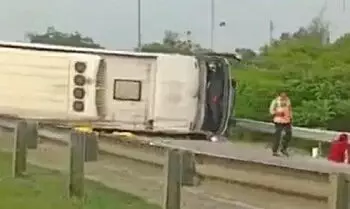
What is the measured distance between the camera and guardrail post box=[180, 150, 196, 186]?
993 centimetres

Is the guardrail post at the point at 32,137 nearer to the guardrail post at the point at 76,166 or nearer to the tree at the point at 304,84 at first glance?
the guardrail post at the point at 76,166

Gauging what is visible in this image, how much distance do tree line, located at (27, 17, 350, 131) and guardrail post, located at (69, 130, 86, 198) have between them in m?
16.6

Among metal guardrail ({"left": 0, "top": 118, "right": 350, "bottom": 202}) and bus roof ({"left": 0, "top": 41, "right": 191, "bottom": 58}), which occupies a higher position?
bus roof ({"left": 0, "top": 41, "right": 191, "bottom": 58})

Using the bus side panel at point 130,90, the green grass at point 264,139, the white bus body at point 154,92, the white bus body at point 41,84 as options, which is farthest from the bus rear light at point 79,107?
the green grass at point 264,139

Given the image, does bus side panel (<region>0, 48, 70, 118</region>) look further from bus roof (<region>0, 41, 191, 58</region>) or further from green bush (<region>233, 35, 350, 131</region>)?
green bush (<region>233, 35, 350, 131</region>)

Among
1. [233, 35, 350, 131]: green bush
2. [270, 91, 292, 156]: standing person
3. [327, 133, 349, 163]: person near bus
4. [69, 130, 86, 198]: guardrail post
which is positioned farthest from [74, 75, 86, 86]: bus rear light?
[69, 130, 86, 198]: guardrail post

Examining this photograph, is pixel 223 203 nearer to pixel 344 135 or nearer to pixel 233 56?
pixel 344 135

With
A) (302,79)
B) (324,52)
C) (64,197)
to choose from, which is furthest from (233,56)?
(324,52)

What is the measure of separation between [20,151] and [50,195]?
2.15 metres

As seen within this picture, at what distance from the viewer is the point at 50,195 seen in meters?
13.3

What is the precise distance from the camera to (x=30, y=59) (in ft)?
88.7

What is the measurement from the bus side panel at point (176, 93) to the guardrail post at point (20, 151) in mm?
10722

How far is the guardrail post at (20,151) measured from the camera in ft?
50.3

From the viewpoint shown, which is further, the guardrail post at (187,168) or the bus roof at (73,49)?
the bus roof at (73,49)
